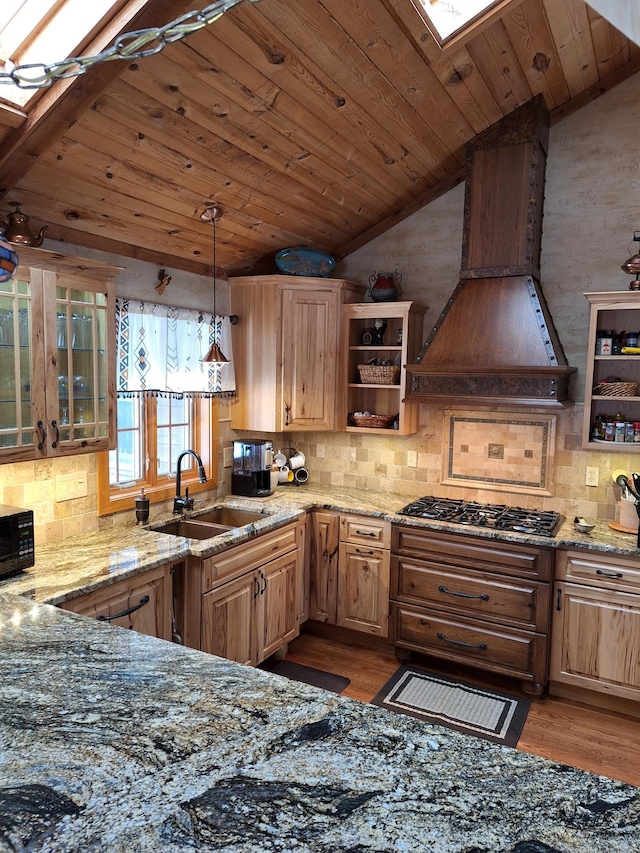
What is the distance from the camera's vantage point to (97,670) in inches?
61.9

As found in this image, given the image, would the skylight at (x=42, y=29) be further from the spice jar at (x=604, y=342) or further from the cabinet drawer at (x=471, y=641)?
the cabinet drawer at (x=471, y=641)

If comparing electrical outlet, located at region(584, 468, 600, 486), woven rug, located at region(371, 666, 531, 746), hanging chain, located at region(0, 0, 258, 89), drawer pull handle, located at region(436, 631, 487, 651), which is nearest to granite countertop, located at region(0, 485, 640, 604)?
electrical outlet, located at region(584, 468, 600, 486)

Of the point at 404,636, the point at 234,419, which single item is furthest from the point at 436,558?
the point at 234,419

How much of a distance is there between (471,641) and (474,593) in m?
0.30

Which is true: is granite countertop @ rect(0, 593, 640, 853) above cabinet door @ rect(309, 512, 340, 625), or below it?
above

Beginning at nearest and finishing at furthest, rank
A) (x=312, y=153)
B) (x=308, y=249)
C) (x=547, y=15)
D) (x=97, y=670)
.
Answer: (x=97, y=670)
(x=547, y=15)
(x=312, y=153)
(x=308, y=249)

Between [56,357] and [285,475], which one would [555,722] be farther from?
[56,357]

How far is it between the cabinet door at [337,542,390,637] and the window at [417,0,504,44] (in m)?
2.86

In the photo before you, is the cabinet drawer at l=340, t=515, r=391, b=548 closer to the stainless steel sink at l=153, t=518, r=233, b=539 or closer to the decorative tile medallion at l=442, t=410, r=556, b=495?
the decorative tile medallion at l=442, t=410, r=556, b=495

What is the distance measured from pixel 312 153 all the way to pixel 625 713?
3536 millimetres

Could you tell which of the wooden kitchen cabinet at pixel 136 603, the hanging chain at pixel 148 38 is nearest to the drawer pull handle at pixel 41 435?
the wooden kitchen cabinet at pixel 136 603

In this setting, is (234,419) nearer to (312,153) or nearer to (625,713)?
(312,153)

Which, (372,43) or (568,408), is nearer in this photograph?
(372,43)

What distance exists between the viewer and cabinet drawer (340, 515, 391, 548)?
3812 millimetres
